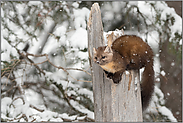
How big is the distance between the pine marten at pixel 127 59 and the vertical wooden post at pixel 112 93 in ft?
0.30

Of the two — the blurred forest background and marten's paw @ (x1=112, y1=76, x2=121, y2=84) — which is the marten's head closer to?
marten's paw @ (x1=112, y1=76, x2=121, y2=84)

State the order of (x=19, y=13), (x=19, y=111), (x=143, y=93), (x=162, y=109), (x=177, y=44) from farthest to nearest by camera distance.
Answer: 1. (x=19, y=13)
2. (x=162, y=109)
3. (x=177, y=44)
4. (x=19, y=111)
5. (x=143, y=93)

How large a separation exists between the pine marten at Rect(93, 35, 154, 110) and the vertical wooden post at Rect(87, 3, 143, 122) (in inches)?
3.6

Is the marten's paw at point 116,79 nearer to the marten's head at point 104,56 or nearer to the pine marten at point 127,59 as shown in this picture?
the pine marten at point 127,59

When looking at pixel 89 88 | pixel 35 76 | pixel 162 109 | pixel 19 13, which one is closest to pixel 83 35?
pixel 89 88

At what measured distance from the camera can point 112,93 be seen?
1.91 meters

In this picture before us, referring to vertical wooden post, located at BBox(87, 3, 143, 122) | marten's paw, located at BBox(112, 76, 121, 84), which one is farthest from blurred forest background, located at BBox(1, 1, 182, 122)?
marten's paw, located at BBox(112, 76, 121, 84)

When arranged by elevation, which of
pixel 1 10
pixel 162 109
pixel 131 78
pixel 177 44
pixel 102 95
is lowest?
pixel 162 109

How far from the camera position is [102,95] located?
1988mm

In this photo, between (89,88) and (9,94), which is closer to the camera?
(89,88)

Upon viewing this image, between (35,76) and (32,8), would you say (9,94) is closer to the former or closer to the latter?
(35,76)

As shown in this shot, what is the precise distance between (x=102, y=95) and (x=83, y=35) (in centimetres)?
138

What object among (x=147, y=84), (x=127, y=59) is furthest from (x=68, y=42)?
(x=147, y=84)

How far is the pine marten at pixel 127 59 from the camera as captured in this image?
188cm
